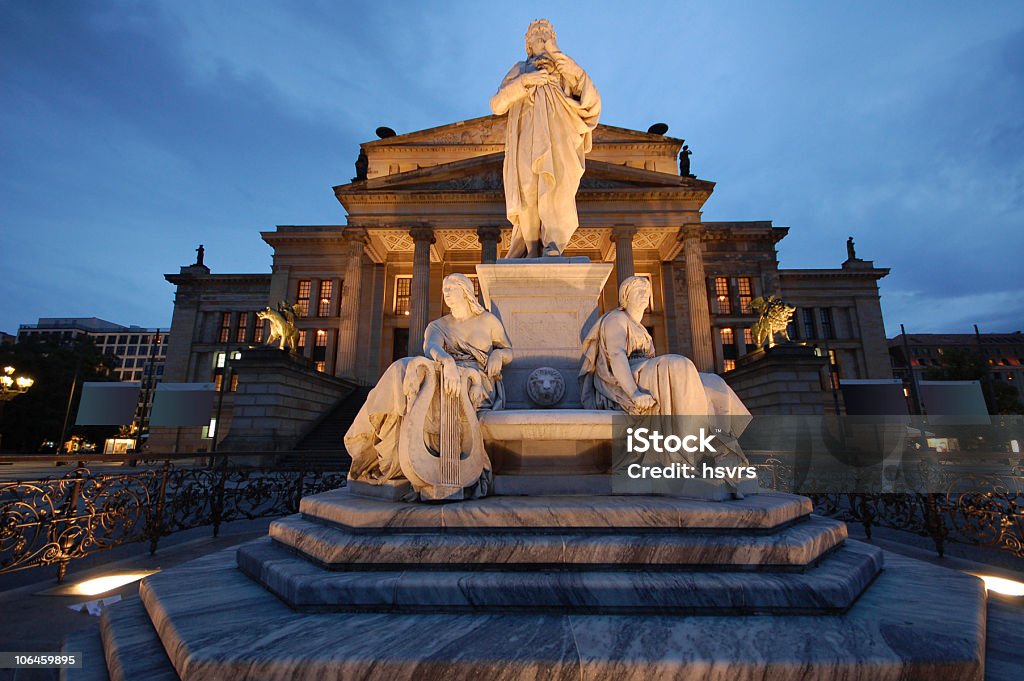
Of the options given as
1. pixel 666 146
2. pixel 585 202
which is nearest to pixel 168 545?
pixel 585 202

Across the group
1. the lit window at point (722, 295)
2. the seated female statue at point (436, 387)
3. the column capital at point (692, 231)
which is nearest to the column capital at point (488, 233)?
the column capital at point (692, 231)

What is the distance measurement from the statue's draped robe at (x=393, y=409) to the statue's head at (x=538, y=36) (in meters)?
3.44

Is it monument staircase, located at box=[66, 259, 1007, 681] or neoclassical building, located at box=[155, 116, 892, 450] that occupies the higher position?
neoclassical building, located at box=[155, 116, 892, 450]

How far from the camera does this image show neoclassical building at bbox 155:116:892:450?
28812 mm

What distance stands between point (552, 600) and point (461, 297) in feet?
7.57

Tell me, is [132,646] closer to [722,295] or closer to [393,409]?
[393,409]

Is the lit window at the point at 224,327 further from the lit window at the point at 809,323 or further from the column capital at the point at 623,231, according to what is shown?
the lit window at the point at 809,323

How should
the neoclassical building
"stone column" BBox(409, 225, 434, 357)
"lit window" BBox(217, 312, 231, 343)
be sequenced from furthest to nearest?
"lit window" BBox(217, 312, 231, 343) < the neoclassical building < "stone column" BBox(409, 225, 434, 357)

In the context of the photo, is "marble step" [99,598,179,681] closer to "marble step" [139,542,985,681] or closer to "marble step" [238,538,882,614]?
"marble step" [139,542,985,681]

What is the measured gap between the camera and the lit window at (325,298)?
120ft

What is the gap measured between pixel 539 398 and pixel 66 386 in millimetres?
48571

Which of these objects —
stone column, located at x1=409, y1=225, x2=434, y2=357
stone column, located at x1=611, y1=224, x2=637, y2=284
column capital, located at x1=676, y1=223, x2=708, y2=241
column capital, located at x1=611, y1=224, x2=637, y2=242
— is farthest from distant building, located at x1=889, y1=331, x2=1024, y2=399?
stone column, located at x1=409, y1=225, x2=434, y2=357

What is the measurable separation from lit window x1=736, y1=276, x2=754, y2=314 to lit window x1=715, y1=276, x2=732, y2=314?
0.80 metres

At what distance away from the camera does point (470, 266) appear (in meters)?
35.7
